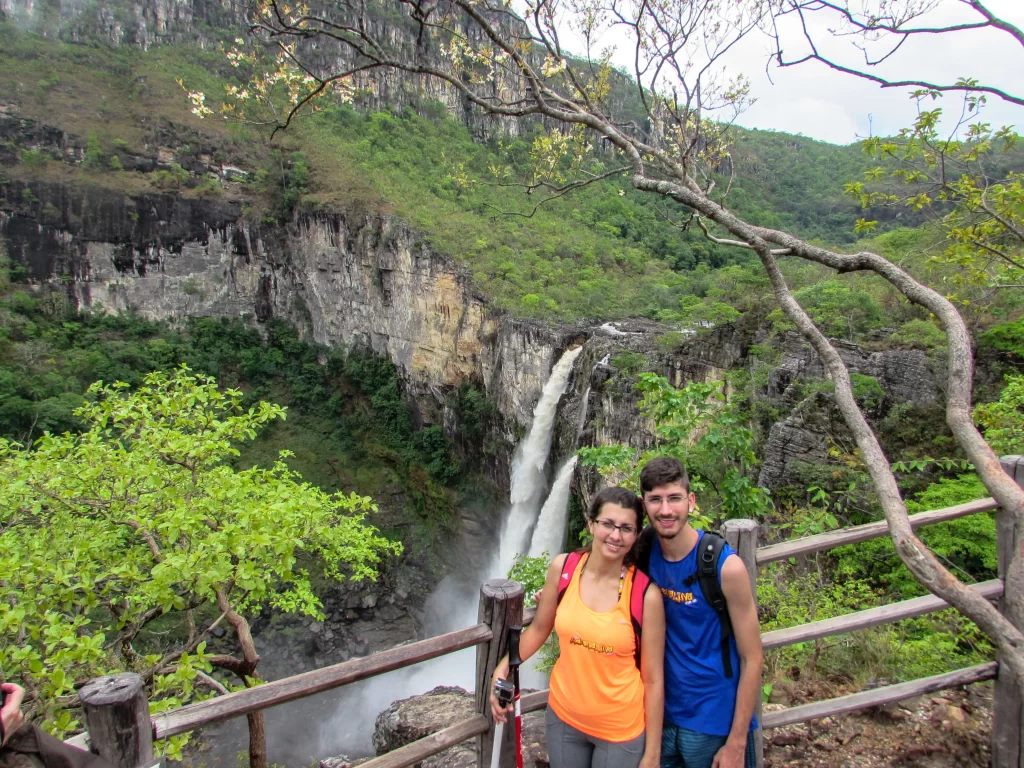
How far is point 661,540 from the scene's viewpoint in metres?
1.92

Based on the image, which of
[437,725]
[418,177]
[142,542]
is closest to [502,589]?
[437,725]

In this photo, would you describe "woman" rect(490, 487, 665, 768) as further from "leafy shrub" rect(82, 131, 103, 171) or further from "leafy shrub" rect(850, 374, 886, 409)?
"leafy shrub" rect(82, 131, 103, 171)

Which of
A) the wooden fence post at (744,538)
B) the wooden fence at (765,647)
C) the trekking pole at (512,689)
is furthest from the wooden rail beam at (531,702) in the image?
the wooden fence post at (744,538)

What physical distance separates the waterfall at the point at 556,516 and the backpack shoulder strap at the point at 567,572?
40.2 ft

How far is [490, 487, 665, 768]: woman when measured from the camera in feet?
6.06

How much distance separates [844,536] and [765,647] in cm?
51

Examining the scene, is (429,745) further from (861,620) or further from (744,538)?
(861,620)

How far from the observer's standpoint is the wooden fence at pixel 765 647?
2.00m

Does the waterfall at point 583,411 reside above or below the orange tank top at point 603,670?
below

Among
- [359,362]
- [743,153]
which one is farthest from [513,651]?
[743,153]

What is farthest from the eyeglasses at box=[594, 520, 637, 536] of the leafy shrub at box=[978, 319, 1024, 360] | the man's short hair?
the leafy shrub at box=[978, 319, 1024, 360]

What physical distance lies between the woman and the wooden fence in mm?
405

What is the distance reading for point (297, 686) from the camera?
6.76 ft

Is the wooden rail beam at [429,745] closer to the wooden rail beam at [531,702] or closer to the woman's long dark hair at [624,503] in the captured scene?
the wooden rail beam at [531,702]
